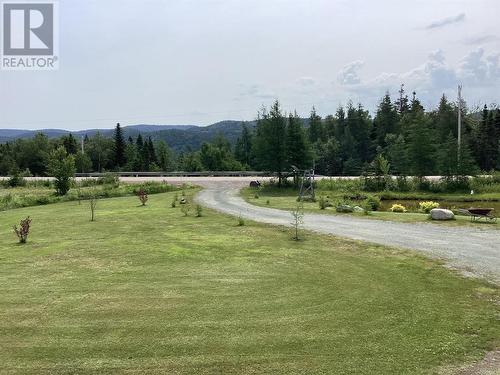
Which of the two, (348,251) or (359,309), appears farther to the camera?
(348,251)

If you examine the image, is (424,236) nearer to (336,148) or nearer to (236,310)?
(236,310)

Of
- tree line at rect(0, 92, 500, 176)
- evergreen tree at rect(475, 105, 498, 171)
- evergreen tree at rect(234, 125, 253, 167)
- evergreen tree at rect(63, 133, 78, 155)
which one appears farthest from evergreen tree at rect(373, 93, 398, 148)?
evergreen tree at rect(63, 133, 78, 155)

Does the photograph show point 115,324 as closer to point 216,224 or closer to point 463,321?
point 463,321

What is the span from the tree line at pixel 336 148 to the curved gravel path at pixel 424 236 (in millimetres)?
13321

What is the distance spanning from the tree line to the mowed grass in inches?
868

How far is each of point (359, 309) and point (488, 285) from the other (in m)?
3.54

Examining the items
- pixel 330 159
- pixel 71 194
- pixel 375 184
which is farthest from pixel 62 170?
pixel 330 159

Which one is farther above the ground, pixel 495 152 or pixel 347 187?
pixel 495 152

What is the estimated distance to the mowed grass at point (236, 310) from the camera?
708cm

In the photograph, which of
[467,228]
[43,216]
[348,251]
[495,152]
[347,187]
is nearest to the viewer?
[348,251]

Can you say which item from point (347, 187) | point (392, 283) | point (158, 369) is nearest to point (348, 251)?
point (392, 283)

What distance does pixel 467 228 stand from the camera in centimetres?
1802

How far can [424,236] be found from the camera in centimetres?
1658

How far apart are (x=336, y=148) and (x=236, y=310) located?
67270mm
